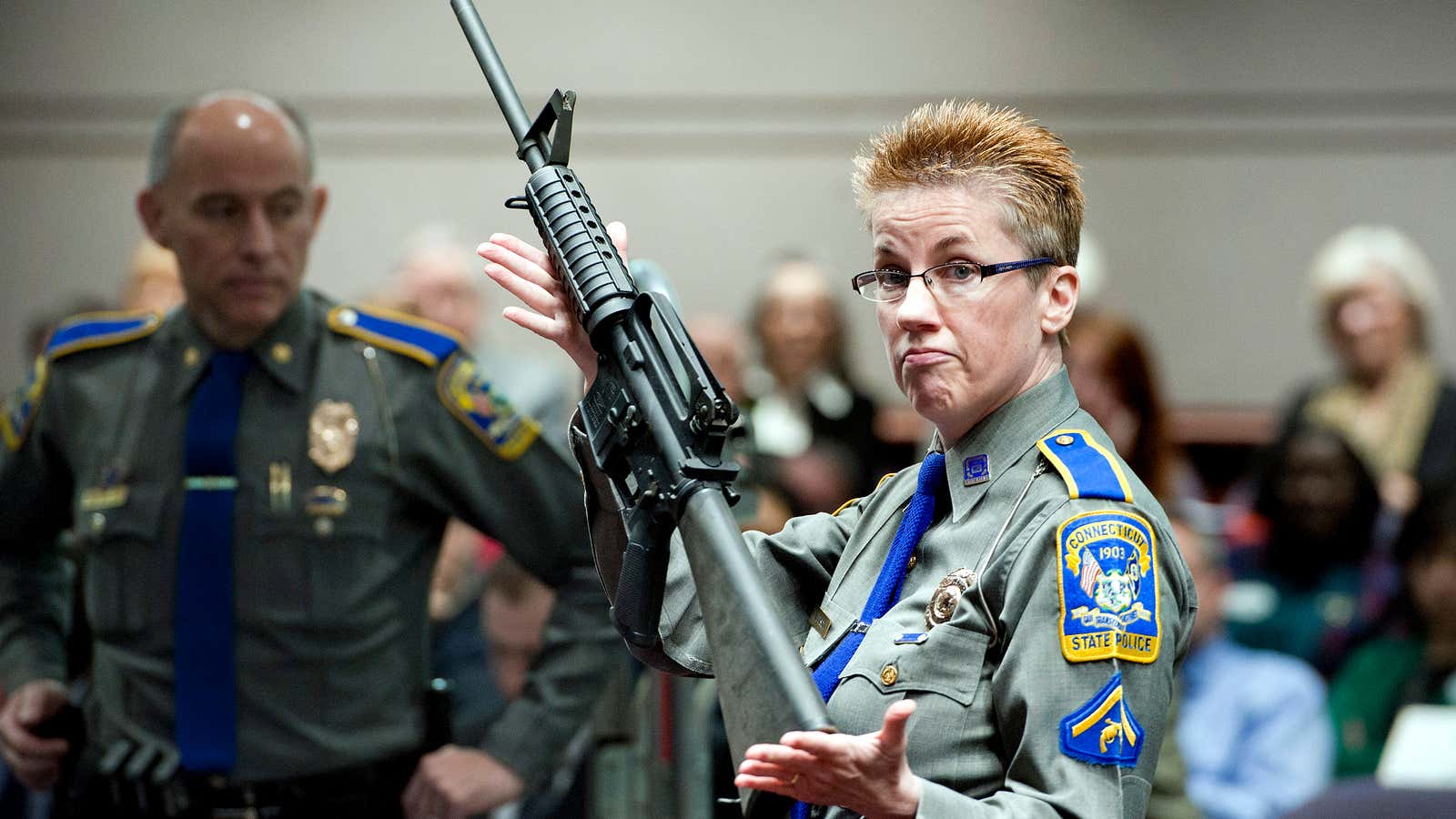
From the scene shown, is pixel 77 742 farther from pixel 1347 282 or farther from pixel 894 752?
pixel 1347 282

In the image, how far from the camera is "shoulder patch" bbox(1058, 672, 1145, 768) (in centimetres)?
148

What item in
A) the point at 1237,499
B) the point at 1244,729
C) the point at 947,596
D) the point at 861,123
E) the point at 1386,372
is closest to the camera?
the point at 947,596

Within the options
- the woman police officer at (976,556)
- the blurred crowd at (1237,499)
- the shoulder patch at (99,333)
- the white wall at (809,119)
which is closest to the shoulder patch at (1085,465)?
the woman police officer at (976,556)

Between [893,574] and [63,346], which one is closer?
[893,574]

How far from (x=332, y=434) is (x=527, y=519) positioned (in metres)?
0.35

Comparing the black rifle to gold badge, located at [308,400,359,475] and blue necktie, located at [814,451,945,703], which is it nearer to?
blue necktie, located at [814,451,945,703]

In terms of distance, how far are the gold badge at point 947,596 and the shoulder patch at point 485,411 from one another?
4.39ft

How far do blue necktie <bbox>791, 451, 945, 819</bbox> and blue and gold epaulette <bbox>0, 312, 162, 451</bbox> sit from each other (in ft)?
5.58

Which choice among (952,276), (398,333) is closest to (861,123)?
(398,333)

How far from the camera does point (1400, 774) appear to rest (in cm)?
363

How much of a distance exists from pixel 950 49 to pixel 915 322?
5.10 metres

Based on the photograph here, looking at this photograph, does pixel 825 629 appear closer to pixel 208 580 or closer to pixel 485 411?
pixel 485 411

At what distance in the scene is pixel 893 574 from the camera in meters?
1.71

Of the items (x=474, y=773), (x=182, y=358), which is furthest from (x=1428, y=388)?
(x=182, y=358)
